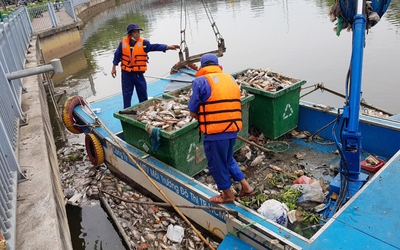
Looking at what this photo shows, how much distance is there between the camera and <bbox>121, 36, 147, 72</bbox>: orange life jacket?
6.34 metres

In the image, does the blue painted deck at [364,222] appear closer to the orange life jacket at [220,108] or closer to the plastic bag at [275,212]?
the plastic bag at [275,212]

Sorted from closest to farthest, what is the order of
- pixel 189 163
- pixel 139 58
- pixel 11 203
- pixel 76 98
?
1. pixel 11 203
2. pixel 189 163
3. pixel 139 58
4. pixel 76 98

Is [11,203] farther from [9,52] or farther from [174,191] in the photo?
[9,52]

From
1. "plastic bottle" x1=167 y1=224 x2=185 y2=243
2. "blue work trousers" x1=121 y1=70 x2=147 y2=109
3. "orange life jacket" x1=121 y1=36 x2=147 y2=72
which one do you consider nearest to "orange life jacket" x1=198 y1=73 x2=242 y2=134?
"plastic bottle" x1=167 y1=224 x2=185 y2=243

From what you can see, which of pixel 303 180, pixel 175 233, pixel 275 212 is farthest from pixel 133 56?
pixel 275 212

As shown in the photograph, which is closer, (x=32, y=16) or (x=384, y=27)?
(x=384, y=27)

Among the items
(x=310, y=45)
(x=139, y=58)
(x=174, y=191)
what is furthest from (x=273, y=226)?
(x=310, y=45)

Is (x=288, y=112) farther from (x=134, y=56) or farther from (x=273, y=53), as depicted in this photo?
(x=273, y=53)

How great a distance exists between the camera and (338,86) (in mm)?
10664

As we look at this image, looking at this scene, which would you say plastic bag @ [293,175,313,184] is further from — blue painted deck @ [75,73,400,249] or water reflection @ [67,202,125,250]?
water reflection @ [67,202,125,250]

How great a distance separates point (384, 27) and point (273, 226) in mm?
16932

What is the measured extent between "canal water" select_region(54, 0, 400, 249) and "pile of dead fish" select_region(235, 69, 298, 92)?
2.04 meters

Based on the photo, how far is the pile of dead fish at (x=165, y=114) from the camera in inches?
184

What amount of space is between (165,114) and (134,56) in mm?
1943
